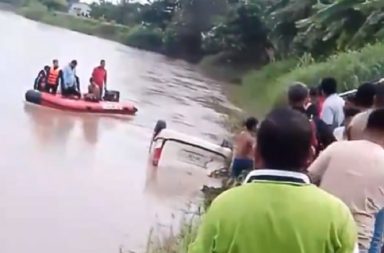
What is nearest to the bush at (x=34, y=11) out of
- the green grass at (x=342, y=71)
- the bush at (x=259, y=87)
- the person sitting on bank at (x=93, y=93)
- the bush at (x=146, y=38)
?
the bush at (x=146, y=38)

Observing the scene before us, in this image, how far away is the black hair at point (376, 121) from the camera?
407cm

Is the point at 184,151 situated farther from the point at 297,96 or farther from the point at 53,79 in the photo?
the point at 297,96

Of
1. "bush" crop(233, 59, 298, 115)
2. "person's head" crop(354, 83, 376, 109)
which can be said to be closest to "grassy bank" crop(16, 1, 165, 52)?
"bush" crop(233, 59, 298, 115)

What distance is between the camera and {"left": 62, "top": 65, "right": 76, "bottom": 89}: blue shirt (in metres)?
20.4

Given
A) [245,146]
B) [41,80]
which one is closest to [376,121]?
[245,146]

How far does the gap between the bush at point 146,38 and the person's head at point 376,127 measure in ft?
169

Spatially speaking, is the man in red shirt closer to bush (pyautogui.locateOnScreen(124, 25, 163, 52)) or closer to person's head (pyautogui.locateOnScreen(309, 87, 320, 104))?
person's head (pyautogui.locateOnScreen(309, 87, 320, 104))

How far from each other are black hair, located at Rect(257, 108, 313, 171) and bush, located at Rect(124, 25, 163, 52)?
173 feet

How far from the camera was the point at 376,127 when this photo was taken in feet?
13.4

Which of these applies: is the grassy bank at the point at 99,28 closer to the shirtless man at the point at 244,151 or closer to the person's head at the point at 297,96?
the shirtless man at the point at 244,151

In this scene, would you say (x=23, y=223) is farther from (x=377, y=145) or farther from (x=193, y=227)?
(x=377, y=145)

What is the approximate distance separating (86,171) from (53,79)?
7122 millimetres

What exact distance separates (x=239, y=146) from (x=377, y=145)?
5.56 meters

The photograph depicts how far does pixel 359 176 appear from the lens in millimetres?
3867
